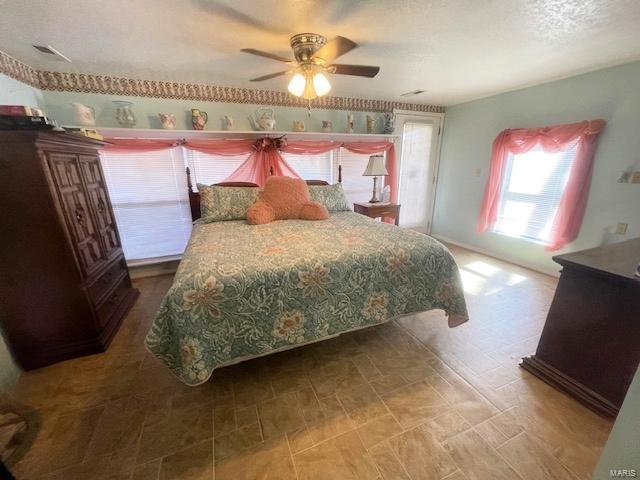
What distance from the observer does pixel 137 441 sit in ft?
4.17

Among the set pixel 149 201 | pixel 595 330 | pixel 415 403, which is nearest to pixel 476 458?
pixel 415 403

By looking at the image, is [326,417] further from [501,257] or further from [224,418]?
[501,257]

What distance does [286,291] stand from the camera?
4.84ft

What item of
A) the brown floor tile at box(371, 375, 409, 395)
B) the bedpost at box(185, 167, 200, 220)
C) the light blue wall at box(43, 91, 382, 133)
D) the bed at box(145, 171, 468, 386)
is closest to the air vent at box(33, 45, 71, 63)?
the light blue wall at box(43, 91, 382, 133)

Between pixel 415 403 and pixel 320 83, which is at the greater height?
pixel 320 83

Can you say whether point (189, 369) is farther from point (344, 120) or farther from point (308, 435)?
point (344, 120)

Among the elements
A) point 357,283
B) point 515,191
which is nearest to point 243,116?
point 357,283

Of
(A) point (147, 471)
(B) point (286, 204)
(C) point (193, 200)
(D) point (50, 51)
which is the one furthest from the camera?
(C) point (193, 200)

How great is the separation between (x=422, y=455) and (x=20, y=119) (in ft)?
9.16

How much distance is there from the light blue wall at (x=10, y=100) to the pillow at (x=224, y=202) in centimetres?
148

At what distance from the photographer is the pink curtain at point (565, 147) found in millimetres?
2596

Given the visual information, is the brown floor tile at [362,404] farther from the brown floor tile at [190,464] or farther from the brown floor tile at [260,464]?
the brown floor tile at [190,464]

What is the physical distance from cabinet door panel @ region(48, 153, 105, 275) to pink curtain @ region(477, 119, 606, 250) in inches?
174

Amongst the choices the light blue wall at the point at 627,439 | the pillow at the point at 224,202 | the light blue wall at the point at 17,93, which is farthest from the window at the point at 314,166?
the light blue wall at the point at 627,439
